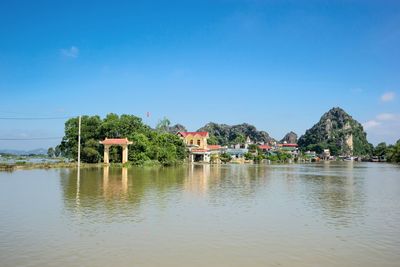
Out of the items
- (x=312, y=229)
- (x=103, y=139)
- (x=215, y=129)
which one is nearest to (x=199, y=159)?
(x=103, y=139)

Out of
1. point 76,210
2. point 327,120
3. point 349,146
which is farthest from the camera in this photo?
point 327,120

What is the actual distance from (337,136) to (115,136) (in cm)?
14286

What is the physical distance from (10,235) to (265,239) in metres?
7.29

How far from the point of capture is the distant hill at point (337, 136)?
6634 inches

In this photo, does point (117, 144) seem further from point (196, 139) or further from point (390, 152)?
point (390, 152)

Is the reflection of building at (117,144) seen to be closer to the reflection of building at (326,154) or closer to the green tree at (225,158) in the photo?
the green tree at (225,158)

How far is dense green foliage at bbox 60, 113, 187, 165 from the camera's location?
171 feet

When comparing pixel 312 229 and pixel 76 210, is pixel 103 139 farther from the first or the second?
pixel 312 229

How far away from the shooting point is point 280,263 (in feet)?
27.0

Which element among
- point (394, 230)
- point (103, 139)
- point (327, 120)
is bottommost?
point (394, 230)

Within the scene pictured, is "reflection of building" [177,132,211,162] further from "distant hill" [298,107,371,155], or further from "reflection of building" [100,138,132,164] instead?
"distant hill" [298,107,371,155]

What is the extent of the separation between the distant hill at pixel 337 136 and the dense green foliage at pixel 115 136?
11966 centimetres

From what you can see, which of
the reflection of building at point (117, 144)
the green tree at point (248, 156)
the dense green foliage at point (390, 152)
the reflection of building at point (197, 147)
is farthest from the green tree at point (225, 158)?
the dense green foliage at point (390, 152)

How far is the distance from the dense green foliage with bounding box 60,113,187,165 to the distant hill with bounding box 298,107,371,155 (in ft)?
393
